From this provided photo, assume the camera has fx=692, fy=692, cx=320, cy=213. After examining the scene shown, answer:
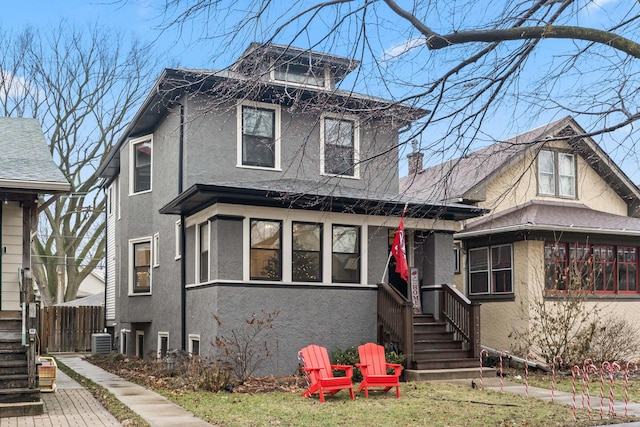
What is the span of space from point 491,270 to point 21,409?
1330cm

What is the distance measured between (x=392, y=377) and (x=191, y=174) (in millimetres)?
6950

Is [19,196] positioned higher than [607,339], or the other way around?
[19,196]

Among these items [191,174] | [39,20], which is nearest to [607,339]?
[191,174]

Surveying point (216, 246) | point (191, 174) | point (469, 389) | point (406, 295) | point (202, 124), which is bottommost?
point (469, 389)

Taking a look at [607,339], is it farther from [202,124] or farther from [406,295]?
[202,124]

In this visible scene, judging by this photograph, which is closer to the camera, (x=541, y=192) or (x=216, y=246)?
(x=216, y=246)

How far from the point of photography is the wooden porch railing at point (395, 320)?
1474cm

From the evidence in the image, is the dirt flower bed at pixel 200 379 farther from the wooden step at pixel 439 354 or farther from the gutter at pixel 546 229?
the gutter at pixel 546 229

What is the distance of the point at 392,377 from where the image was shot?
483 inches

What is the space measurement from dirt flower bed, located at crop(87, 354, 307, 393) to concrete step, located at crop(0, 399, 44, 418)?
114 inches

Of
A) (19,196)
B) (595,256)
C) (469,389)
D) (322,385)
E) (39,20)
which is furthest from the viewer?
(39,20)

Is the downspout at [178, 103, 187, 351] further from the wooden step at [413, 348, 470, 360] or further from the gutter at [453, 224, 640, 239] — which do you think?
the gutter at [453, 224, 640, 239]

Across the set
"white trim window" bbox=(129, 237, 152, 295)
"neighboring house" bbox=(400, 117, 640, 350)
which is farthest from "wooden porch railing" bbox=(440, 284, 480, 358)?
"white trim window" bbox=(129, 237, 152, 295)

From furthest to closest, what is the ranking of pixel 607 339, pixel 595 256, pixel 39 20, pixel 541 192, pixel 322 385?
pixel 39 20 < pixel 541 192 < pixel 595 256 < pixel 607 339 < pixel 322 385
